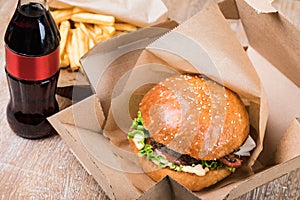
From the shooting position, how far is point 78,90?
1611 mm

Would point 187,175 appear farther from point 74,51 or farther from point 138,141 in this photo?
point 74,51

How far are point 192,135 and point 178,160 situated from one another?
7cm

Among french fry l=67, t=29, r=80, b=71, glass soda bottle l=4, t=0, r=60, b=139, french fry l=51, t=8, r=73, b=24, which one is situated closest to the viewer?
glass soda bottle l=4, t=0, r=60, b=139

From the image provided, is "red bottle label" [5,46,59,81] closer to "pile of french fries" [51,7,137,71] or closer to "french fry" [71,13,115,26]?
"pile of french fries" [51,7,137,71]

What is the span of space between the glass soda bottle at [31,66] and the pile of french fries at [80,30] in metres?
0.12

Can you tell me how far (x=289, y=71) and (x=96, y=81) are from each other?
0.50 metres

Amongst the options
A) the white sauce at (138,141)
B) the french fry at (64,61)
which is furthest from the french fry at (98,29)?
the white sauce at (138,141)

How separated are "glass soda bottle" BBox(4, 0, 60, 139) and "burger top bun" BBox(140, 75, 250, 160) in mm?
258

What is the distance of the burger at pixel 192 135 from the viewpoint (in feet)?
4.76

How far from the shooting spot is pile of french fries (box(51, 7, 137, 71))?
5.37ft

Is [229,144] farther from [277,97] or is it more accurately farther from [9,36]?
[9,36]

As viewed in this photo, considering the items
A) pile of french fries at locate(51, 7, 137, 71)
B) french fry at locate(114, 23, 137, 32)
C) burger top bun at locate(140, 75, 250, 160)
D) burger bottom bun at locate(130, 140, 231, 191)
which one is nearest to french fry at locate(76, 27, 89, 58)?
pile of french fries at locate(51, 7, 137, 71)

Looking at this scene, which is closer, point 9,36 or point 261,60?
point 9,36

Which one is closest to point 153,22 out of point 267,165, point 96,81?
point 96,81
